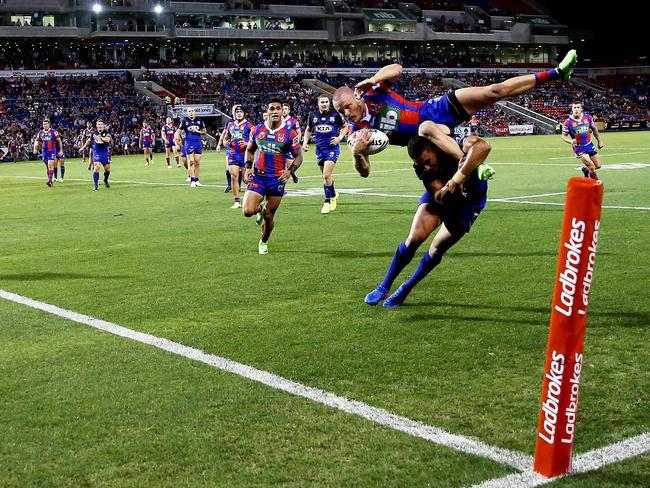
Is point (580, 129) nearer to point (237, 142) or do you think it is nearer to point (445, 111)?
point (237, 142)

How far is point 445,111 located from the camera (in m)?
7.27

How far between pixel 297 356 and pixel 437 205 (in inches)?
93.4

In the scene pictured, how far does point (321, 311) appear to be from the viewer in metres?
7.67

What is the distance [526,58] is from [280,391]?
106 meters

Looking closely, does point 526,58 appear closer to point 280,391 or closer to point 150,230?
point 150,230

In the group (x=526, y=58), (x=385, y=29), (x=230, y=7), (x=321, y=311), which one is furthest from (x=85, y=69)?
(x=321, y=311)

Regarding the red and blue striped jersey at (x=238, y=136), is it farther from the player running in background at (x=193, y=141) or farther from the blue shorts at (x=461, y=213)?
the blue shorts at (x=461, y=213)

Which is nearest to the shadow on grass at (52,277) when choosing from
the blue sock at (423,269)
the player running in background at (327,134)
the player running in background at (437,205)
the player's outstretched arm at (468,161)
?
the player running in background at (437,205)

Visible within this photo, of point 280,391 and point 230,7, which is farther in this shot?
point 230,7

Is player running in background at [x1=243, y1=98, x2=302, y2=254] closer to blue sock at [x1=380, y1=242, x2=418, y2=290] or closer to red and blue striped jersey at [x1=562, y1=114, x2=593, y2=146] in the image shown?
blue sock at [x1=380, y1=242, x2=418, y2=290]

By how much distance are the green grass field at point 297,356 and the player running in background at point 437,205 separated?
359 millimetres

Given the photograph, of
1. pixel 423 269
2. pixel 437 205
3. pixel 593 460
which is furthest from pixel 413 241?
pixel 593 460

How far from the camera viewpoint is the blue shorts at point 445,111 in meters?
7.22

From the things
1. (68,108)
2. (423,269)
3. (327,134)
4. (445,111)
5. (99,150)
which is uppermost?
(68,108)
